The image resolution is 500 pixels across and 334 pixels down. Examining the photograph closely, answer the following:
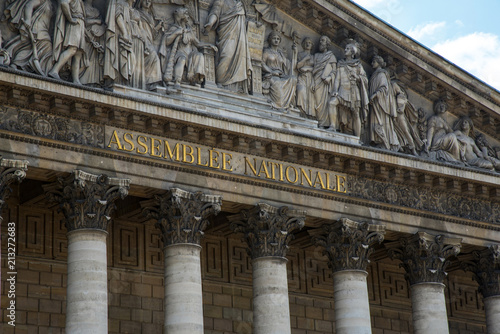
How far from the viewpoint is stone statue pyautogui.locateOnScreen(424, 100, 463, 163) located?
89.8 feet

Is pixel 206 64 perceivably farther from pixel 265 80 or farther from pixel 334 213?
pixel 334 213

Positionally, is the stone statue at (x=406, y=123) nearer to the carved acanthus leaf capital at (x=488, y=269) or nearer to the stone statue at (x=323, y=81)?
the stone statue at (x=323, y=81)

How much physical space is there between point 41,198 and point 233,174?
4.06 metres

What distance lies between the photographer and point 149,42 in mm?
23750

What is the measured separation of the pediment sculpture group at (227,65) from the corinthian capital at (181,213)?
2395 mm

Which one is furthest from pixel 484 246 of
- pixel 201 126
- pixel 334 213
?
pixel 201 126

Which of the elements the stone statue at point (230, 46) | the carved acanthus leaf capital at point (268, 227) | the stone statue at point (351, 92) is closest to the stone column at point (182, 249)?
the carved acanthus leaf capital at point (268, 227)

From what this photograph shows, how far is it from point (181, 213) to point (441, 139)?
793 cm

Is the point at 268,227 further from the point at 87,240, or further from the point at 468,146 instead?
the point at 468,146

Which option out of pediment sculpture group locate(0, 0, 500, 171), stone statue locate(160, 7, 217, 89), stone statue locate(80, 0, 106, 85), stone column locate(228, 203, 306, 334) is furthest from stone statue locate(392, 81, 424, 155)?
stone statue locate(80, 0, 106, 85)

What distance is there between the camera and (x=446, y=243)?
2638 cm

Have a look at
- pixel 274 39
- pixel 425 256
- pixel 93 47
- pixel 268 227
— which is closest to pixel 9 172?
pixel 93 47

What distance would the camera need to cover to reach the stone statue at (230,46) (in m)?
24.6

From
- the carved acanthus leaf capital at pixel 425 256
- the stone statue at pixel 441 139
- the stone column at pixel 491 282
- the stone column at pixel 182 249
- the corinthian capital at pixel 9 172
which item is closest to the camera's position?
the corinthian capital at pixel 9 172
